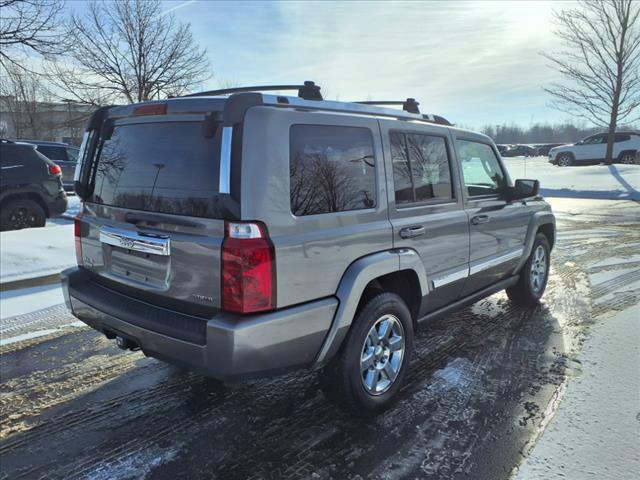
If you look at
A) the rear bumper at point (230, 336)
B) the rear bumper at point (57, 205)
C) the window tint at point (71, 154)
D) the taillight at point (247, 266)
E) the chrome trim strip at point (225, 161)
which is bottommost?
the rear bumper at point (230, 336)

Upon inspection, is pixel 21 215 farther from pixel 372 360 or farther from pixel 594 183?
pixel 594 183

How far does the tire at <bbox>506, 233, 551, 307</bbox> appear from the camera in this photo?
5070mm

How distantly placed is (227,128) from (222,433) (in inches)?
71.7

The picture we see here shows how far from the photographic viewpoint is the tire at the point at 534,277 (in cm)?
507

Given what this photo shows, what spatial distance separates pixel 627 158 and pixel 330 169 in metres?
27.9

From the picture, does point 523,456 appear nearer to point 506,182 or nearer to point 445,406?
point 445,406

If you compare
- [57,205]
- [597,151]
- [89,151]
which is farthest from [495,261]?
[597,151]

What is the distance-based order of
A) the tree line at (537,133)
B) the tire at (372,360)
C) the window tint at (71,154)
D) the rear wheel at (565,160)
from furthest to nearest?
the tree line at (537,133), the rear wheel at (565,160), the window tint at (71,154), the tire at (372,360)

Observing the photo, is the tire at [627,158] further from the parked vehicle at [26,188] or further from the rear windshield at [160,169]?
the rear windshield at [160,169]

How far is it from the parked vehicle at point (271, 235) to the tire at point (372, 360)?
0.03 ft

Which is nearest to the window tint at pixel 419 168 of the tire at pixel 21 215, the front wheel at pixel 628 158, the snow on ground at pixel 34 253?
the snow on ground at pixel 34 253

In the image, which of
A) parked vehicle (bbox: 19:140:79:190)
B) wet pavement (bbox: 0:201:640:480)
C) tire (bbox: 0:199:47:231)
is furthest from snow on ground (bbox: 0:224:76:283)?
parked vehicle (bbox: 19:140:79:190)

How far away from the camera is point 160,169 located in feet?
8.99

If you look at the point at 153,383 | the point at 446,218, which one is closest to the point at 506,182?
the point at 446,218
